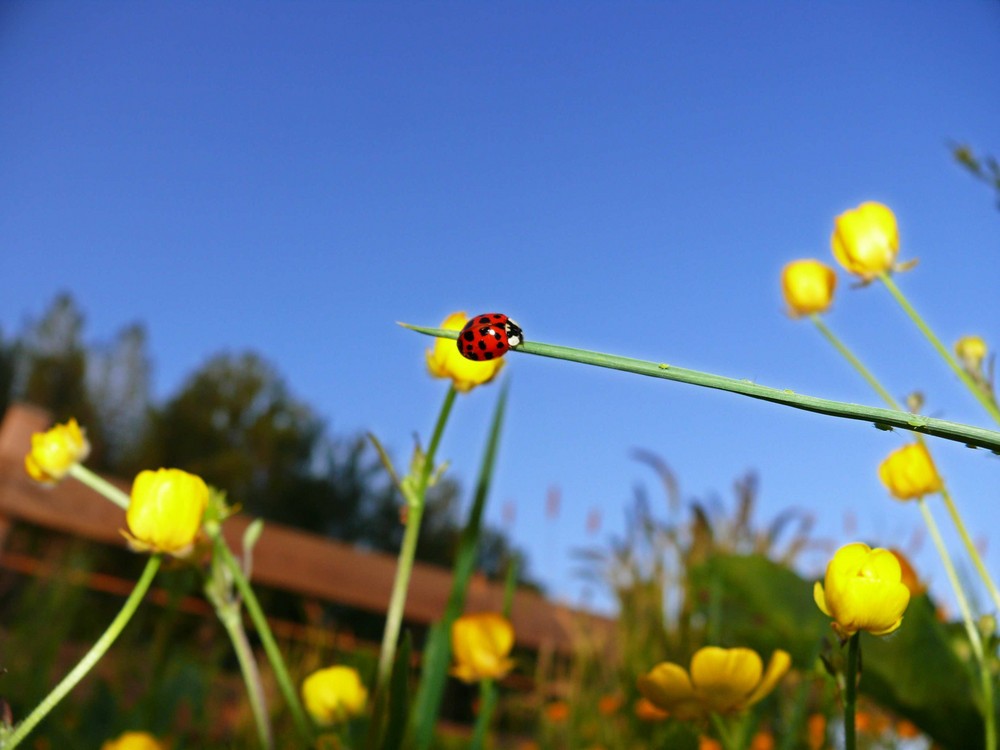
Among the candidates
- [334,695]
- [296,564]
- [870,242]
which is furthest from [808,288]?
[296,564]

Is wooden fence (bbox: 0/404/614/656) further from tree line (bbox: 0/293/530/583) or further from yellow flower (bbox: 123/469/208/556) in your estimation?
tree line (bbox: 0/293/530/583)

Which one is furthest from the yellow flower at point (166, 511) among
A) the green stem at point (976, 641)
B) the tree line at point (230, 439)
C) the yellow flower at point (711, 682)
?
the tree line at point (230, 439)

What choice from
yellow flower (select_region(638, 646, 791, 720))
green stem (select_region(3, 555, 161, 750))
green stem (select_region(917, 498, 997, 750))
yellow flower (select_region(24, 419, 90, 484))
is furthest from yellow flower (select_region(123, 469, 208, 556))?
green stem (select_region(917, 498, 997, 750))

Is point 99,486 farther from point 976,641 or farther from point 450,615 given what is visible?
point 976,641

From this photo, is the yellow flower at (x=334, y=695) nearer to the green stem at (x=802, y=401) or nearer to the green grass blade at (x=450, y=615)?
the green grass blade at (x=450, y=615)

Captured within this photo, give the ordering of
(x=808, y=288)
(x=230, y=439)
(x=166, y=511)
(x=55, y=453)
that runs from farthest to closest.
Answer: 1. (x=230, y=439)
2. (x=808, y=288)
3. (x=55, y=453)
4. (x=166, y=511)

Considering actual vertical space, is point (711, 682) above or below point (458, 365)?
below
